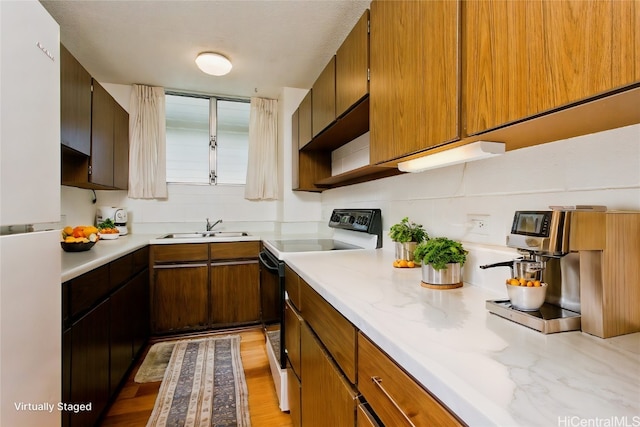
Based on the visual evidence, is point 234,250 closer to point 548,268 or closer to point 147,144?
point 147,144

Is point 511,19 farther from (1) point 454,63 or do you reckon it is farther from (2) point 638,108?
(2) point 638,108

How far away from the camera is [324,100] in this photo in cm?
208

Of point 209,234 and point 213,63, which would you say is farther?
point 209,234

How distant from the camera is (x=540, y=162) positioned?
929mm

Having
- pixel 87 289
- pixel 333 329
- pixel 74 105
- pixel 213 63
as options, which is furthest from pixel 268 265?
pixel 213 63

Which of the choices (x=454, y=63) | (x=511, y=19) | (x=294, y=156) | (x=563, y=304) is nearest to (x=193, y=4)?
(x=294, y=156)

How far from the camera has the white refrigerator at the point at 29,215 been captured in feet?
2.24

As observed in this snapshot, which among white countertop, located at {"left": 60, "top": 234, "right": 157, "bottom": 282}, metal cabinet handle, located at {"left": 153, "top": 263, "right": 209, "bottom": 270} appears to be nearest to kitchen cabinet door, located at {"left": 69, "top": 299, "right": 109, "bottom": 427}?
white countertop, located at {"left": 60, "top": 234, "right": 157, "bottom": 282}

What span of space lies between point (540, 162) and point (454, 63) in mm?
405

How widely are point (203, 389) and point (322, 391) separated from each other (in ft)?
4.08

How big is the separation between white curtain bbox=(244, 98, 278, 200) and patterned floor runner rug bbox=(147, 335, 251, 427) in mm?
1621

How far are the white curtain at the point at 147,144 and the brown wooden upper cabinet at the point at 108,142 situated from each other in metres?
0.07

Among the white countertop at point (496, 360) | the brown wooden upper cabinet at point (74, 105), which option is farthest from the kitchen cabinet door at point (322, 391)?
the brown wooden upper cabinet at point (74, 105)

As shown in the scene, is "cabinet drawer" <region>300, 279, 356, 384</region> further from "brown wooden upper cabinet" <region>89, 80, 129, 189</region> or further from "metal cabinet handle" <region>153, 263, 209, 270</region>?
"brown wooden upper cabinet" <region>89, 80, 129, 189</region>
